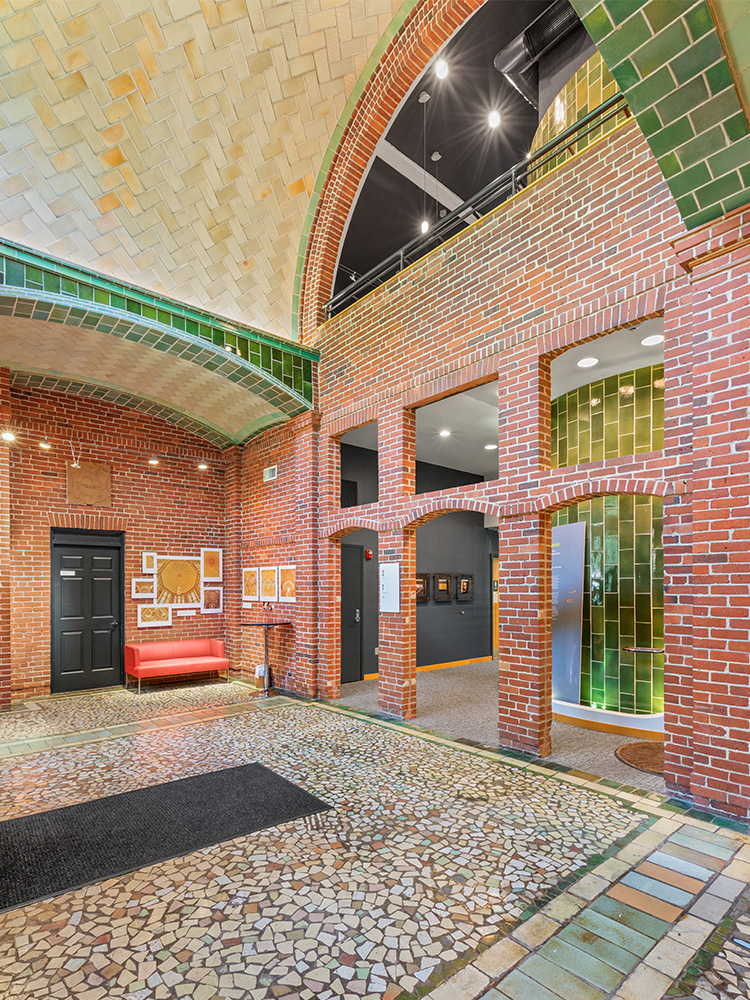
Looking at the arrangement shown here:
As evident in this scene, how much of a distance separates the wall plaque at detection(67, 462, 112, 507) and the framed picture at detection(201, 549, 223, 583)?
170 centimetres

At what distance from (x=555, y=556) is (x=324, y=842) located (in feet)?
13.8

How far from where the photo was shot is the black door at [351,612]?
835 cm

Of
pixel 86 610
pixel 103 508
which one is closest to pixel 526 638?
pixel 86 610

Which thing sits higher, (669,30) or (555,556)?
(669,30)

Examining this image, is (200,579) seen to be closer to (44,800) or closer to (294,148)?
(44,800)

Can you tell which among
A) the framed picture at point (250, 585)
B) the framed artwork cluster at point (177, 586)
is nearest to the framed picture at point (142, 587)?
the framed artwork cluster at point (177, 586)

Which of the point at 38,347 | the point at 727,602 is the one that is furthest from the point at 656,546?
the point at 38,347

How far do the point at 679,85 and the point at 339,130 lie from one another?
5395 millimetres

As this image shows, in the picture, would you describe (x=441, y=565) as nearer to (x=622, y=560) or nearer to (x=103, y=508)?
(x=622, y=560)

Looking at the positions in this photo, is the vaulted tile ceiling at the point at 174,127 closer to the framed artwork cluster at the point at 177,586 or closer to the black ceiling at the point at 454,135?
the black ceiling at the point at 454,135

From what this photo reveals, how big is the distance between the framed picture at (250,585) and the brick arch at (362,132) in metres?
3.61

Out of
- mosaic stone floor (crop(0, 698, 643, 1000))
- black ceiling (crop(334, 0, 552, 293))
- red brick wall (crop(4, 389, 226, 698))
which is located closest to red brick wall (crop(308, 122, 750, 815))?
mosaic stone floor (crop(0, 698, 643, 1000))

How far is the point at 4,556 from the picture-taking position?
6578mm

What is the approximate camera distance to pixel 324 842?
317cm
